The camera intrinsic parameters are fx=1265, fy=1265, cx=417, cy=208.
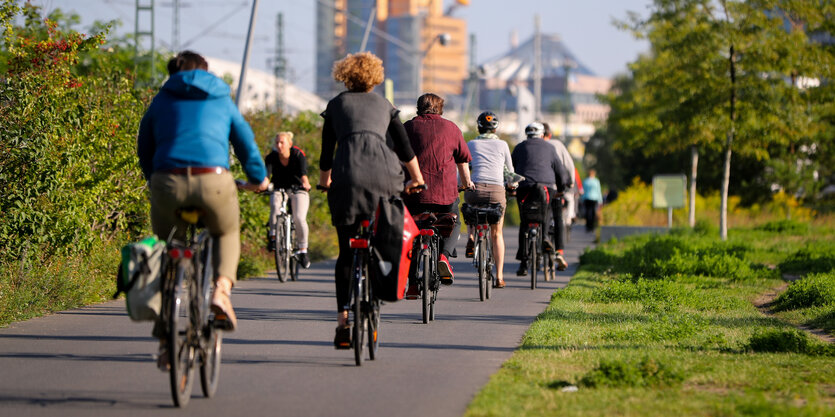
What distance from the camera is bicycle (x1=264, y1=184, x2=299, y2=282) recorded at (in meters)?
15.2

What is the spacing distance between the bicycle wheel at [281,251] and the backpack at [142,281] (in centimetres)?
859

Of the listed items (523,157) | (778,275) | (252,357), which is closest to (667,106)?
(778,275)

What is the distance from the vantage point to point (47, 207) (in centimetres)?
1184

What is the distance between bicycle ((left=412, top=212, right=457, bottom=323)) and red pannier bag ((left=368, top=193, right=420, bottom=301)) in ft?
7.18

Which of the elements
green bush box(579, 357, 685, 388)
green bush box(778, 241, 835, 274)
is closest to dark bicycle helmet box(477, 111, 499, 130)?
green bush box(778, 241, 835, 274)

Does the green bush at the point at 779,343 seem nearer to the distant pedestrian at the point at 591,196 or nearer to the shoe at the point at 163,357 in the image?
the shoe at the point at 163,357

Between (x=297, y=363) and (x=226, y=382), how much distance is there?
0.91 metres

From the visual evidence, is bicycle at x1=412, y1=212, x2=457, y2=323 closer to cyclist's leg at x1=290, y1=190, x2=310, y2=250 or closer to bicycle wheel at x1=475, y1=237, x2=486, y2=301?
bicycle wheel at x1=475, y1=237, x2=486, y2=301

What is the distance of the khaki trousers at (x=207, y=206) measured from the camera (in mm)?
6676

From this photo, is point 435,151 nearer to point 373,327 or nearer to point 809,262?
point 373,327

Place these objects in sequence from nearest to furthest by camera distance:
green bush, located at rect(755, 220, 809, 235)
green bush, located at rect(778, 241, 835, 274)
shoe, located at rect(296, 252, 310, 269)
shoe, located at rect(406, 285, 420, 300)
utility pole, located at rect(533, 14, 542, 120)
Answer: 1. shoe, located at rect(406, 285, 420, 300)
2. shoe, located at rect(296, 252, 310, 269)
3. green bush, located at rect(778, 241, 835, 274)
4. green bush, located at rect(755, 220, 809, 235)
5. utility pole, located at rect(533, 14, 542, 120)

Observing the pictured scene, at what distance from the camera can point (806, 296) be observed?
12.7m

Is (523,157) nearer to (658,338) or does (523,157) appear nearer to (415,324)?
(415,324)

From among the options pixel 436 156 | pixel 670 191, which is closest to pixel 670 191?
pixel 670 191
